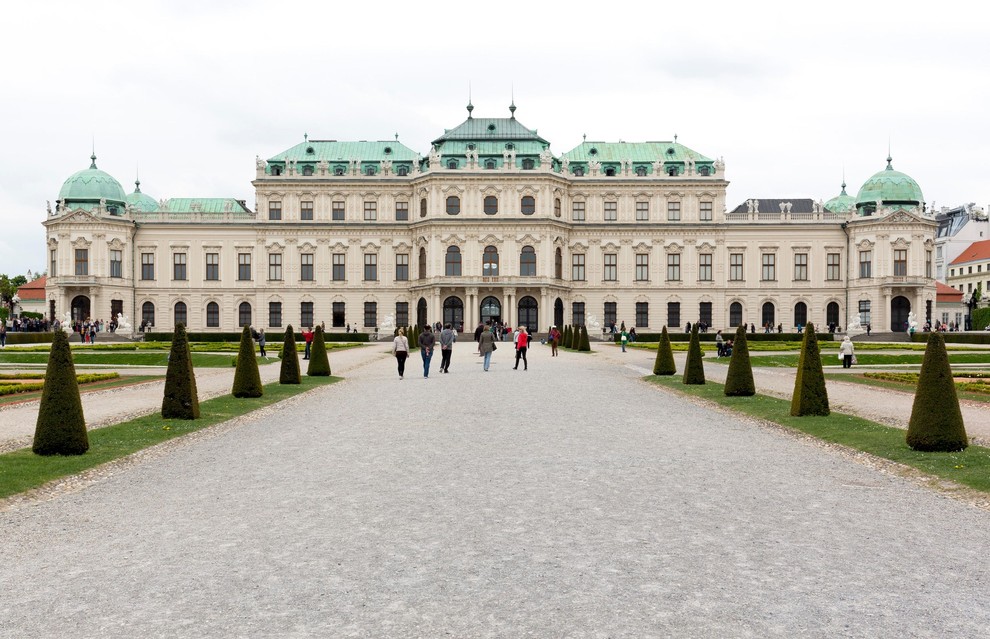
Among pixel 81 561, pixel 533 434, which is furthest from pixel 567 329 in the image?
pixel 81 561

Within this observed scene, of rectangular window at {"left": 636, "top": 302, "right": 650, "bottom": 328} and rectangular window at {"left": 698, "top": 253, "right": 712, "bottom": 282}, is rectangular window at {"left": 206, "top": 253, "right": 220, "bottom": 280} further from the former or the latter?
rectangular window at {"left": 698, "top": 253, "right": 712, "bottom": 282}

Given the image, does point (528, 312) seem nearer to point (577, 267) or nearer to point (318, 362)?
point (577, 267)

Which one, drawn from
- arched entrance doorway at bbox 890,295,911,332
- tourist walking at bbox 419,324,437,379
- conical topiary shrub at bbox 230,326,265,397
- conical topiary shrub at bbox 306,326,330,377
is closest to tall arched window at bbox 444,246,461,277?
arched entrance doorway at bbox 890,295,911,332

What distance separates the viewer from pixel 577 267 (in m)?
78.4

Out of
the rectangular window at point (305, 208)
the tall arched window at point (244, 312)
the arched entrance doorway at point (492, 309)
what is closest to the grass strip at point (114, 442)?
the arched entrance doorway at point (492, 309)

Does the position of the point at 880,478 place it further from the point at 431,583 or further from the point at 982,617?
the point at 431,583

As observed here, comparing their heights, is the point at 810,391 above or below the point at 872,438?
above

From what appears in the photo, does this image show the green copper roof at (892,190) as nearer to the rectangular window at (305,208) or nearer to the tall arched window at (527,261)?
the tall arched window at (527,261)

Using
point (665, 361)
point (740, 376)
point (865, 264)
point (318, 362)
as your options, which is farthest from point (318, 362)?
point (865, 264)

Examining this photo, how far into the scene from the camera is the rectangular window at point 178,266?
7712 cm

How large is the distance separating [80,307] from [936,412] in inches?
2921

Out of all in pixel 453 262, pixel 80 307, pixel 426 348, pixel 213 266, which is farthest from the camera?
pixel 213 266

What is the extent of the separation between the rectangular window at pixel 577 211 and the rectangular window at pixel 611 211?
2.25 meters

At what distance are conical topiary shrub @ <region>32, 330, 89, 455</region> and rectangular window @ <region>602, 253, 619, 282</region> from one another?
68.0m
